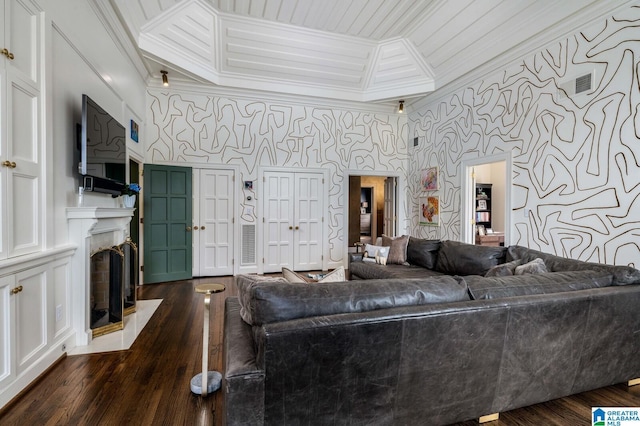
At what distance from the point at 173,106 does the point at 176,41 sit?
125cm

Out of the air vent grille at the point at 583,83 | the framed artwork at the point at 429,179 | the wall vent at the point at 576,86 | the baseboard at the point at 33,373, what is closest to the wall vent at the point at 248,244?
the baseboard at the point at 33,373

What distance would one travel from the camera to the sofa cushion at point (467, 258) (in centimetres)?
347

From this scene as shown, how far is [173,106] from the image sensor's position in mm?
5332

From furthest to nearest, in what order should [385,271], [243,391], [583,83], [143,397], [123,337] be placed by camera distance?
→ [385,271] < [583,83] < [123,337] < [143,397] < [243,391]

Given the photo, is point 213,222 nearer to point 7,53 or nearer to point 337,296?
point 7,53

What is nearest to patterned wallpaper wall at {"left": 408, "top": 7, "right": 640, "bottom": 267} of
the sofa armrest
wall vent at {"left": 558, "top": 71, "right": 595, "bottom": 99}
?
wall vent at {"left": 558, "top": 71, "right": 595, "bottom": 99}

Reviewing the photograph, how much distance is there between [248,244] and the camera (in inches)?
229

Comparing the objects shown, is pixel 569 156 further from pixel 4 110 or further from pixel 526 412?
pixel 4 110

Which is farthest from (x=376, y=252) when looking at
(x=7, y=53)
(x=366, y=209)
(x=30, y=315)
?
(x=366, y=209)

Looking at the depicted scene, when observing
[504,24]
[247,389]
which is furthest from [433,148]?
[247,389]

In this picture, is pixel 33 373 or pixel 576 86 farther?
pixel 576 86

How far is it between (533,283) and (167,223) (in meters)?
5.16

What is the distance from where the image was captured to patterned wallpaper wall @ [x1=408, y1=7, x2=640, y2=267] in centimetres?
302

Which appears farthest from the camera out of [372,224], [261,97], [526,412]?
[372,224]
